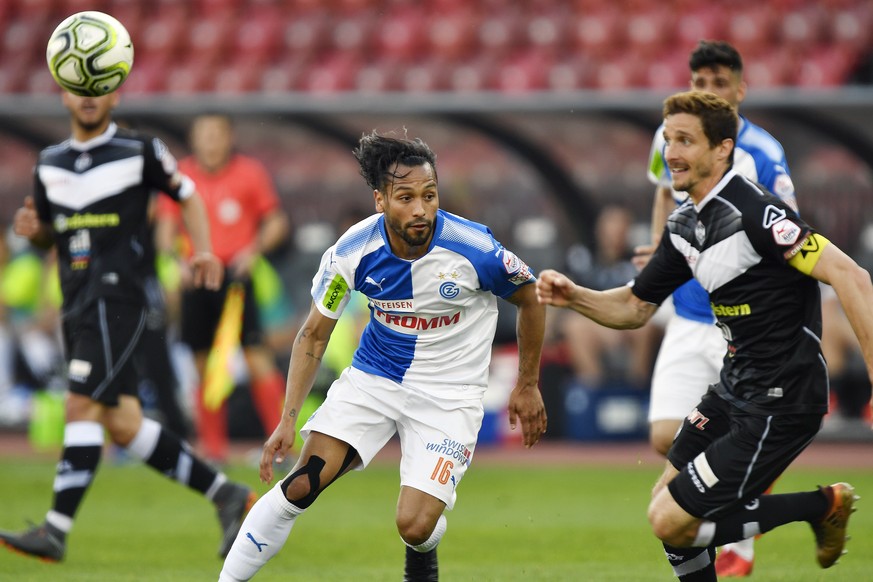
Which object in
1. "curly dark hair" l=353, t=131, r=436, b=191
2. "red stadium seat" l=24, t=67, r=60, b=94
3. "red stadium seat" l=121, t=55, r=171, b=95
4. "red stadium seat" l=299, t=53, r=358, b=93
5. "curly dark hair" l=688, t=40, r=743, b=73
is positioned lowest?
"curly dark hair" l=353, t=131, r=436, b=191

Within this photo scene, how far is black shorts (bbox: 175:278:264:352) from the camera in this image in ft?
35.5

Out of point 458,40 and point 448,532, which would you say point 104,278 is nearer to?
point 448,532

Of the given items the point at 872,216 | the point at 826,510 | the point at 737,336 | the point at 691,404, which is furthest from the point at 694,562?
the point at 872,216

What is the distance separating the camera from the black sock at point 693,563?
5270mm

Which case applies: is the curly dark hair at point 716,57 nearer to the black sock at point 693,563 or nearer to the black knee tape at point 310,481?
the black sock at point 693,563

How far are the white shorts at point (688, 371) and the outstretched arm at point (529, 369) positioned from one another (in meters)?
1.22

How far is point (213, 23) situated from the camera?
18469 millimetres

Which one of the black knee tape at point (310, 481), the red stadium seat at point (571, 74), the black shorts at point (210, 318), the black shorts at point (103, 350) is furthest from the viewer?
the red stadium seat at point (571, 74)

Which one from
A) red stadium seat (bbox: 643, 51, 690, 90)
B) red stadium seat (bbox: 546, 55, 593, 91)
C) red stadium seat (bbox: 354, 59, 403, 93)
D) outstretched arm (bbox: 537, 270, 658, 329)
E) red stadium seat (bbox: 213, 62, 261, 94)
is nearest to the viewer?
outstretched arm (bbox: 537, 270, 658, 329)

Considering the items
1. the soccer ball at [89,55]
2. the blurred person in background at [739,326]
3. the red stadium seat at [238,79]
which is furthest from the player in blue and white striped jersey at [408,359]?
the red stadium seat at [238,79]

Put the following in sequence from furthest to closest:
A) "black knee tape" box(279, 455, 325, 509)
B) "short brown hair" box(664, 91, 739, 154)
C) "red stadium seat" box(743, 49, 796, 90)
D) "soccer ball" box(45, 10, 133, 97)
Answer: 1. "red stadium seat" box(743, 49, 796, 90)
2. "soccer ball" box(45, 10, 133, 97)
3. "black knee tape" box(279, 455, 325, 509)
4. "short brown hair" box(664, 91, 739, 154)

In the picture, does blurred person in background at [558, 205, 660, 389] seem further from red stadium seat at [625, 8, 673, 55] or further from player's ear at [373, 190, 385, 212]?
player's ear at [373, 190, 385, 212]

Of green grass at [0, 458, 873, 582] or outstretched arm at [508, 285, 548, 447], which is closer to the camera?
outstretched arm at [508, 285, 548, 447]

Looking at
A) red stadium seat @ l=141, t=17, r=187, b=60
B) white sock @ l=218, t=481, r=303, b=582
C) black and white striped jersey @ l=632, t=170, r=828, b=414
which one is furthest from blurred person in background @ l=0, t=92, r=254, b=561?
red stadium seat @ l=141, t=17, r=187, b=60
